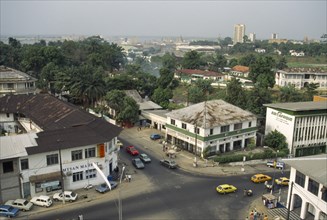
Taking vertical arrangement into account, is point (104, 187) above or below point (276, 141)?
below

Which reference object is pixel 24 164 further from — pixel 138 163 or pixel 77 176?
pixel 138 163

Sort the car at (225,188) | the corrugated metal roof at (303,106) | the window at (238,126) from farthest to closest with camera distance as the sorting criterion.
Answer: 1. the window at (238,126)
2. the corrugated metal roof at (303,106)
3. the car at (225,188)

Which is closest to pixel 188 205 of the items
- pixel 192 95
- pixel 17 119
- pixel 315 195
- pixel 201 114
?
pixel 315 195

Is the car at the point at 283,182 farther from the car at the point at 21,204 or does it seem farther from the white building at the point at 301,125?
the car at the point at 21,204

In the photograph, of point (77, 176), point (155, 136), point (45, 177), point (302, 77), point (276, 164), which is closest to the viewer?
point (45, 177)

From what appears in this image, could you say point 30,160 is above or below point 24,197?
above

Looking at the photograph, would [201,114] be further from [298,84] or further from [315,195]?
[298,84]

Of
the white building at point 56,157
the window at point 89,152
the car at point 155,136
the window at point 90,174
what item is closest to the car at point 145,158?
the white building at point 56,157

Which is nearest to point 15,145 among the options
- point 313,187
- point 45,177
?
point 45,177
